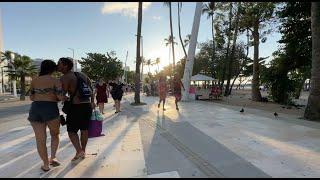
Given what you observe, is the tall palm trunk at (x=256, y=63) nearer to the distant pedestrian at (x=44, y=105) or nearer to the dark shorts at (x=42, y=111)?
the distant pedestrian at (x=44, y=105)

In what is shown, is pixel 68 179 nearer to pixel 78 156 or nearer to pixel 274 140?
pixel 78 156

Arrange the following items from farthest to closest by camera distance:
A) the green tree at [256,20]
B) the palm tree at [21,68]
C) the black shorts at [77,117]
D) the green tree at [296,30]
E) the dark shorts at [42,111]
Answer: the palm tree at [21,68] → the green tree at [256,20] → the green tree at [296,30] → the black shorts at [77,117] → the dark shorts at [42,111]

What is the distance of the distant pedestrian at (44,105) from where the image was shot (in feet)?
20.9

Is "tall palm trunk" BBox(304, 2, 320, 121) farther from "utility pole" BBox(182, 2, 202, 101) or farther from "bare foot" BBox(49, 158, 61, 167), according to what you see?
"utility pole" BBox(182, 2, 202, 101)

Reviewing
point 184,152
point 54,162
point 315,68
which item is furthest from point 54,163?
point 315,68

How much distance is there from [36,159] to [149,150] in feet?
6.71

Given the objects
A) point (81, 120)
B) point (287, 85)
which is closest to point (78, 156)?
point (81, 120)

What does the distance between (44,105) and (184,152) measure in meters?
2.64

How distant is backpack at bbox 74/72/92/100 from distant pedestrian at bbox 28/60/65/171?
1.41 feet

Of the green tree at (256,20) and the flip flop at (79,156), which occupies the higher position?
the green tree at (256,20)

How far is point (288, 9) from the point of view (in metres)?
19.7

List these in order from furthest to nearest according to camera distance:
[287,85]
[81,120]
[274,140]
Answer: [287,85], [274,140], [81,120]

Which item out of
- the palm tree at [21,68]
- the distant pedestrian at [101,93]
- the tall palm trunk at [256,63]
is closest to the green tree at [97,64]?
the palm tree at [21,68]

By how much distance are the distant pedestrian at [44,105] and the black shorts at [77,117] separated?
0.37m
